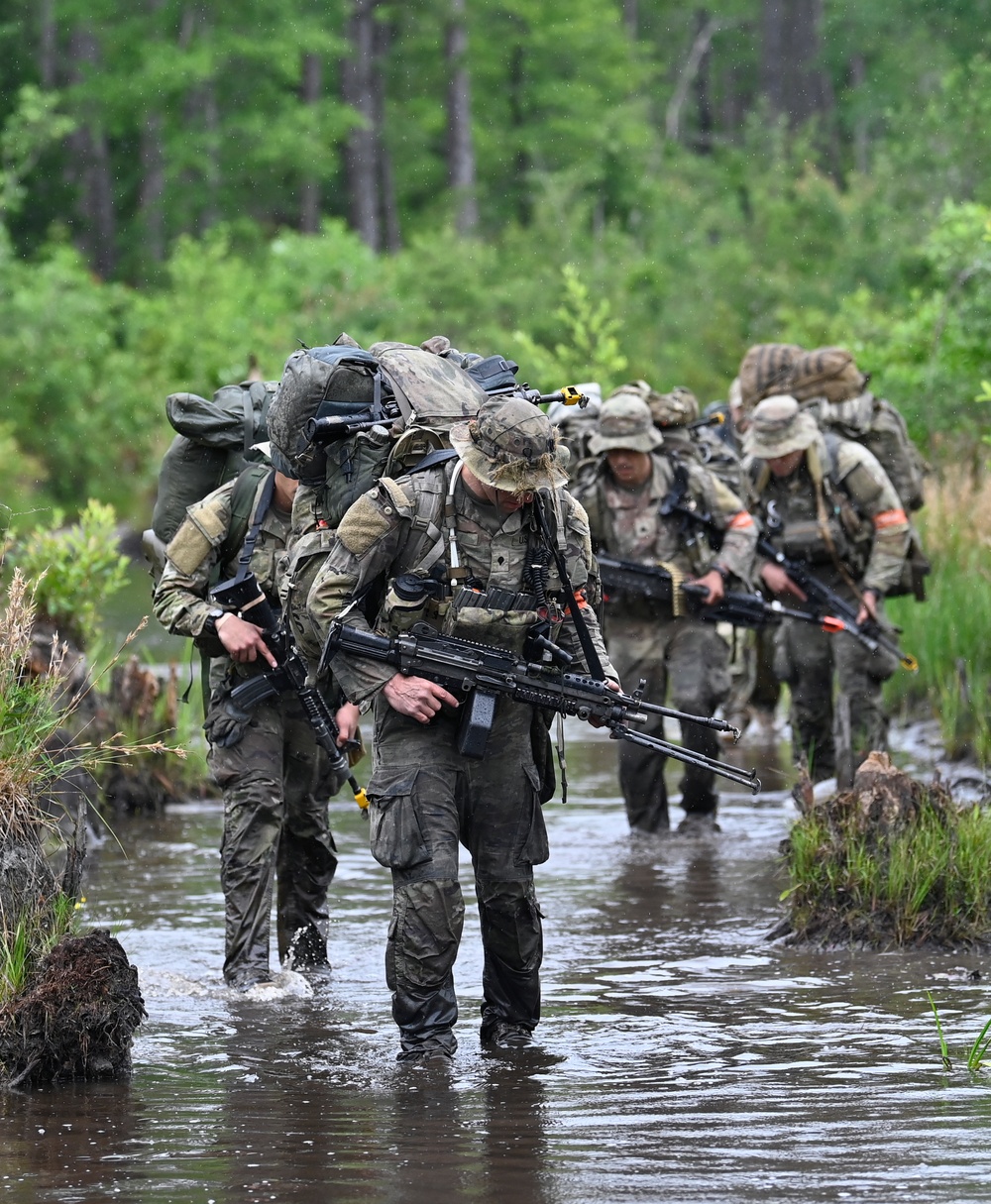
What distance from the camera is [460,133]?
4091cm

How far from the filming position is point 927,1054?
6.30 metres

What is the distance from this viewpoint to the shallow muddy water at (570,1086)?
521 cm

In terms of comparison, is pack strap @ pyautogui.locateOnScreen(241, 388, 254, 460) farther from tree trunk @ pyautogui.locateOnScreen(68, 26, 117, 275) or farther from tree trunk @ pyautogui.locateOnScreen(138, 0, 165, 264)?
tree trunk @ pyautogui.locateOnScreen(68, 26, 117, 275)

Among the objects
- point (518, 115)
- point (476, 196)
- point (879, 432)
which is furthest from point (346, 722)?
point (518, 115)

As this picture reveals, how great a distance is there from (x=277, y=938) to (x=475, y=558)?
2.39m

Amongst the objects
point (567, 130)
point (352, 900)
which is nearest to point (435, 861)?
point (352, 900)

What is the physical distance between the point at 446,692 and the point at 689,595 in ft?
13.9

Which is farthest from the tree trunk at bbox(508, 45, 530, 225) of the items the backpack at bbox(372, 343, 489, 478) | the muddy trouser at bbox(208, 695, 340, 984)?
the backpack at bbox(372, 343, 489, 478)

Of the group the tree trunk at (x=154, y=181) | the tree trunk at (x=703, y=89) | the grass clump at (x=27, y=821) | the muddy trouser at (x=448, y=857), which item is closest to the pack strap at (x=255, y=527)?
the grass clump at (x=27, y=821)

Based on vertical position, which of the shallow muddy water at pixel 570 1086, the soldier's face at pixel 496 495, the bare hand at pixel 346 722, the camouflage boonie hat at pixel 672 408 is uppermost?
the camouflage boonie hat at pixel 672 408

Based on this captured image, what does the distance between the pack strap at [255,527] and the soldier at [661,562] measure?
10.0ft

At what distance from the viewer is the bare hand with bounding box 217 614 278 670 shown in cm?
730

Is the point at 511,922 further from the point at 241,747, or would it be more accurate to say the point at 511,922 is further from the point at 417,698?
the point at 241,747

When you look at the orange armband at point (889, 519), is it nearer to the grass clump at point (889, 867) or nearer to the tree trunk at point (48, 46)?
the grass clump at point (889, 867)
